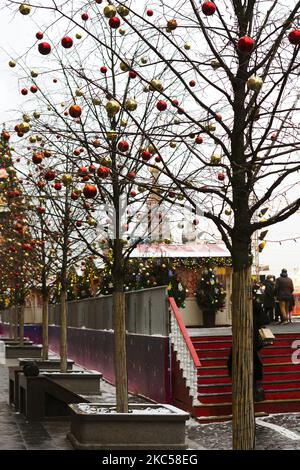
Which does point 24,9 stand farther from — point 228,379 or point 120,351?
point 228,379

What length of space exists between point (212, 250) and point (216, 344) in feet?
59.4

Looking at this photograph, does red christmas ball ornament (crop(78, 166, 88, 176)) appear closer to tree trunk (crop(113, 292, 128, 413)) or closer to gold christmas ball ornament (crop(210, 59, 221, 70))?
gold christmas ball ornament (crop(210, 59, 221, 70))

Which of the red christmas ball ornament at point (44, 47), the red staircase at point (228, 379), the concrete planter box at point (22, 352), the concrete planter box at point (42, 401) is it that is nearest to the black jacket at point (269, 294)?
the concrete planter box at point (22, 352)

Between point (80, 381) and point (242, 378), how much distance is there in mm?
10935

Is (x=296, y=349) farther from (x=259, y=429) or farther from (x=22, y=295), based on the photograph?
(x=22, y=295)

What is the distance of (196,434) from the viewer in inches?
523

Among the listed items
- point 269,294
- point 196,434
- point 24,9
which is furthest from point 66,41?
point 269,294

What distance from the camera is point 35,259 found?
21172 millimetres

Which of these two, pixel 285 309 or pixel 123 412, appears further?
pixel 285 309

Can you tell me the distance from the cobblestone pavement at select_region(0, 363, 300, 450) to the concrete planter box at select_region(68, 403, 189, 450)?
67 centimetres

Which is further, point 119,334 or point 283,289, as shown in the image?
point 283,289

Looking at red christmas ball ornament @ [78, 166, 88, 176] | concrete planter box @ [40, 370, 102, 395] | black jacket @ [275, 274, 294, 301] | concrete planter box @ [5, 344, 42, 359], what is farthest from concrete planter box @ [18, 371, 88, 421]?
concrete planter box @ [5, 344, 42, 359]

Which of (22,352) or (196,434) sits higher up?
(22,352)

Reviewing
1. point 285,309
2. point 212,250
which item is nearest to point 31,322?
point 212,250
